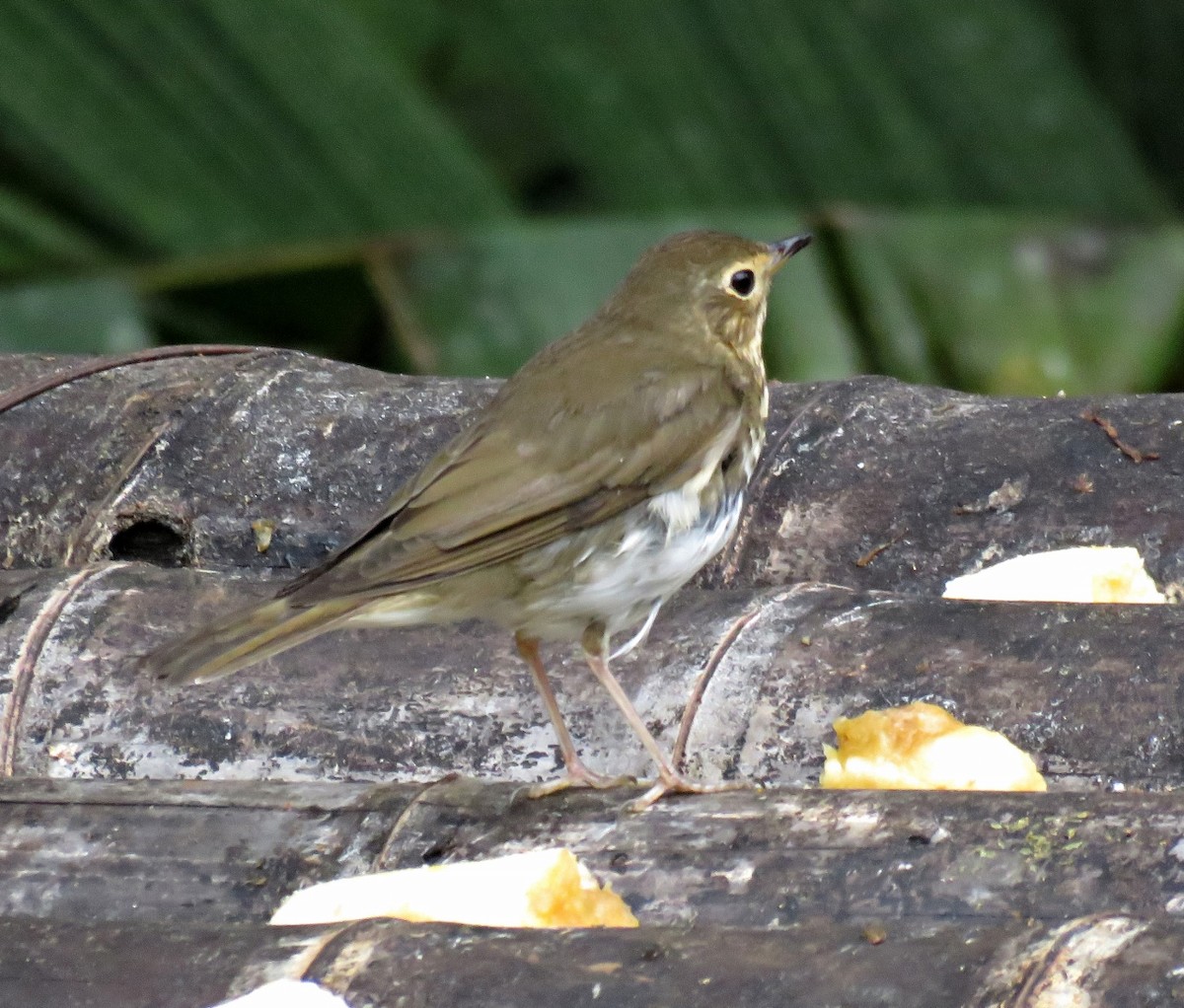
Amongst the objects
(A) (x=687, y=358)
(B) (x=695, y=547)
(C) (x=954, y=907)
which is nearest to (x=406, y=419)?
(A) (x=687, y=358)

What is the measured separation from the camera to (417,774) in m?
3.02

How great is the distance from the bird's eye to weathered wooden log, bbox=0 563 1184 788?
789mm

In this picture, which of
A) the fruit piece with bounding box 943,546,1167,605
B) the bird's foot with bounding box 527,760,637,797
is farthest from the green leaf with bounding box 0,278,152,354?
the bird's foot with bounding box 527,760,637,797

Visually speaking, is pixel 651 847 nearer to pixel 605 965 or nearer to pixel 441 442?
pixel 605 965

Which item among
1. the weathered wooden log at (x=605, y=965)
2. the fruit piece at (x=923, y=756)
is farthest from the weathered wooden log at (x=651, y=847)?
the fruit piece at (x=923, y=756)

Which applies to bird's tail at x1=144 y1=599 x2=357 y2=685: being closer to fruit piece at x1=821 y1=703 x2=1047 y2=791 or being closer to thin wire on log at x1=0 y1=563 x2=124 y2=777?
thin wire on log at x1=0 y1=563 x2=124 y2=777

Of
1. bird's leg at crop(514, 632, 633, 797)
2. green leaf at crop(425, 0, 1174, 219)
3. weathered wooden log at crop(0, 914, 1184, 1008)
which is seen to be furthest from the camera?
green leaf at crop(425, 0, 1174, 219)

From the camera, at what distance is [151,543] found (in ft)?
13.4

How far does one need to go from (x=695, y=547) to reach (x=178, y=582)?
944 millimetres

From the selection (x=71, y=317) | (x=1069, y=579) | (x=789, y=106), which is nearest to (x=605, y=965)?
(x=1069, y=579)

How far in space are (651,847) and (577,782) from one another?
0.41 m

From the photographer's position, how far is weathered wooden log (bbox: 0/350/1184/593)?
3695 millimetres

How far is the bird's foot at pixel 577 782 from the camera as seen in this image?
8.98 ft

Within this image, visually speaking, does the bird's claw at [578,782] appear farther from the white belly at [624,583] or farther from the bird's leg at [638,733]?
the white belly at [624,583]
